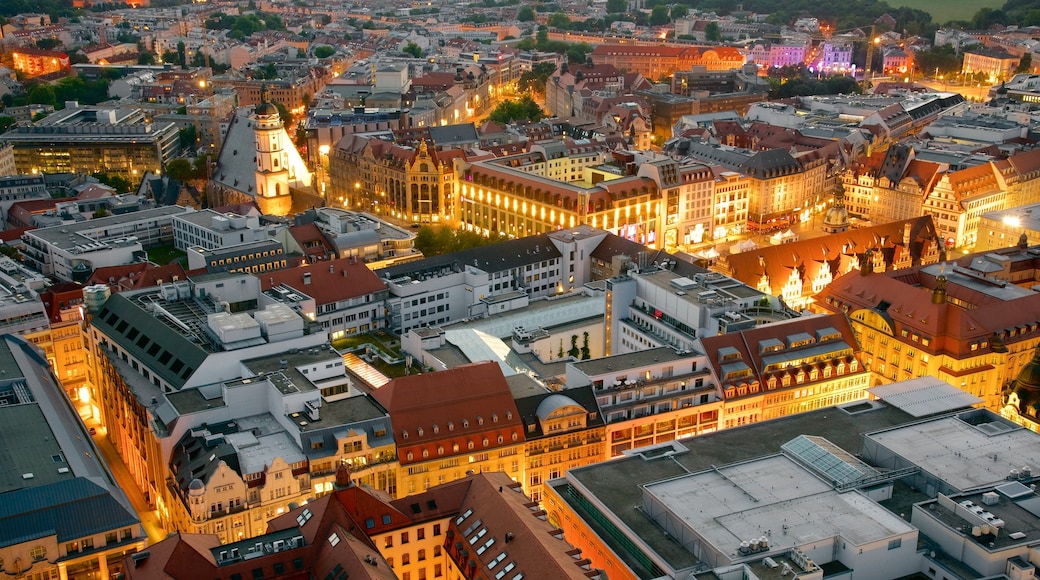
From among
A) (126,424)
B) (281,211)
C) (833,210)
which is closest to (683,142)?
(833,210)

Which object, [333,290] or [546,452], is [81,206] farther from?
[546,452]

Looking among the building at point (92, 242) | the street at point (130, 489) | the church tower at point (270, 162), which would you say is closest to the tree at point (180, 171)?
the church tower at point (270, 162)

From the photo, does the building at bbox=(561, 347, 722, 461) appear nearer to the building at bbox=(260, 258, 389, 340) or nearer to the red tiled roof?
the building at bbox=(260, 258, 389, 340)

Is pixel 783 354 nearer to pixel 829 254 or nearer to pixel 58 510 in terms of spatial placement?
pixel 829 254

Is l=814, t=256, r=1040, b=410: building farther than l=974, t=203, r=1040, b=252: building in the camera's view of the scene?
No

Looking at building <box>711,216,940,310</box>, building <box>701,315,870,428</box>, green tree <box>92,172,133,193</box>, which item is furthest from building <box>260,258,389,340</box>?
green tree <box>92,172,133,193</box>

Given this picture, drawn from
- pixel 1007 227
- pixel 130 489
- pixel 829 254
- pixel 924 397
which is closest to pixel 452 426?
pixel 130 489
